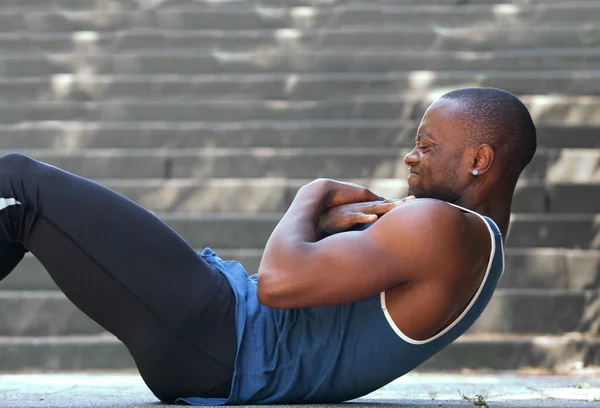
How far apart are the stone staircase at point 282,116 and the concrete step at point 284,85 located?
0.02m

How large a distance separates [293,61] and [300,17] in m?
0.70

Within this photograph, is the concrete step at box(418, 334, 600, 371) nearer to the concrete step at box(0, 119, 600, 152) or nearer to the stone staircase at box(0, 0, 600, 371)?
the stone staircase at box(0, 0, 600, 371)

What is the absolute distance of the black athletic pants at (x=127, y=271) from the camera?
7.30ft

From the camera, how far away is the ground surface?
261 centimetres

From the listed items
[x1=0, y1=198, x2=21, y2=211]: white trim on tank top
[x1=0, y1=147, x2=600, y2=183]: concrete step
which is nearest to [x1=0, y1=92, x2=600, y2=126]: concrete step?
[x1=0, y1=147, x2=600, y2=183]: concrete step

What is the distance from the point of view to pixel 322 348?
2.28 m

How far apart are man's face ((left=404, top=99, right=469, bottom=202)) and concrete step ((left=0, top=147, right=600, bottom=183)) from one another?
3263mm

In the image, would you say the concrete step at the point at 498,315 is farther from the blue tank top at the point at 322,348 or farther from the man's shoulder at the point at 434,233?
the man's shoulder at the point at 434,233

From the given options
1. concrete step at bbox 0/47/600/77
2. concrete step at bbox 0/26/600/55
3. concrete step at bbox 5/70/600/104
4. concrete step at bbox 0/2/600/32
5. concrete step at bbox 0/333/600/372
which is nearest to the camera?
concrete step at bbox 0/333/600/372

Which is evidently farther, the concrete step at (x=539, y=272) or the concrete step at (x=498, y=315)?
the concrete step at (x=539, y=272)

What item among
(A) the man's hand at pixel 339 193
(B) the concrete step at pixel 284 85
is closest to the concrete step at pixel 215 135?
(B) the concrete step at pixel 284 85

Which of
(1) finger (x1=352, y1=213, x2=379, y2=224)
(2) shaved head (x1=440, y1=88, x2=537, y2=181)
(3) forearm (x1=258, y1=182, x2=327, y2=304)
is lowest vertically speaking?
(3) forearm (x1=258, y1=182, x2=327, y2=304)

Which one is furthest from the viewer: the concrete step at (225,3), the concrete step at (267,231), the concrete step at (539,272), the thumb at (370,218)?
the concrete step at (225,3)

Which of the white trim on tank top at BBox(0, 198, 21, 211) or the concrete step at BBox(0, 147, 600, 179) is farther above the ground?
the white trim on tank top at BBox(0, 198, 21, 211)
